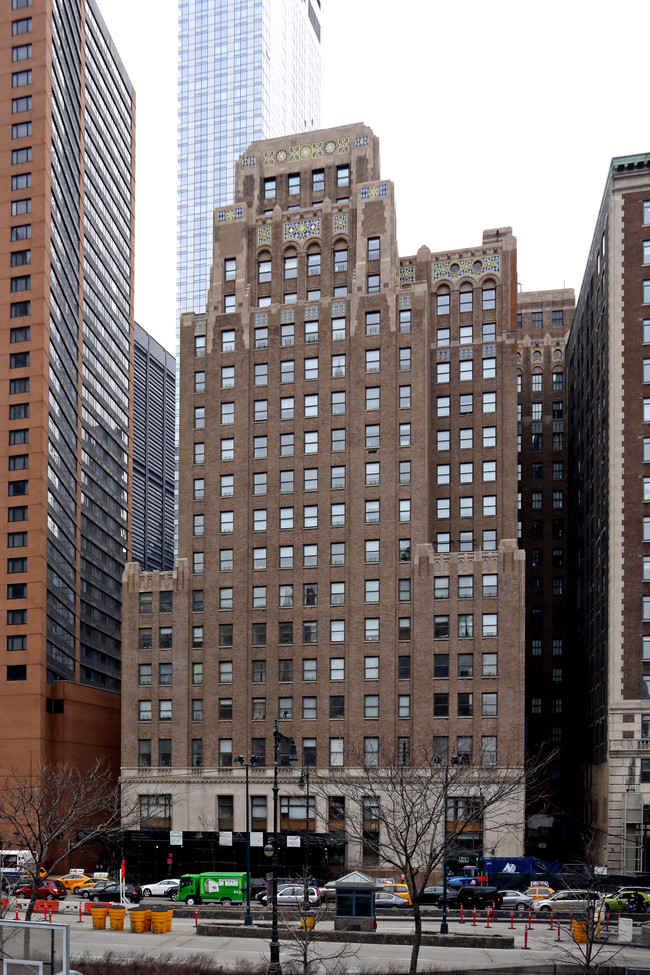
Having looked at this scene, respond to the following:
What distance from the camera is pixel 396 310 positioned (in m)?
88.1

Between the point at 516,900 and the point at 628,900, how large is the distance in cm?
650

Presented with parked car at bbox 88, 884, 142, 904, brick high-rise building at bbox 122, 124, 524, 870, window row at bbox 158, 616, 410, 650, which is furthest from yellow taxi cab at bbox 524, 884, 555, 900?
window row at bbox 158, 616, 410, 650

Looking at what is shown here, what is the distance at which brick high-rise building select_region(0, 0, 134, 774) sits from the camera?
323ft

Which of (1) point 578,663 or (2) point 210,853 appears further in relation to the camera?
(1) point 578,663

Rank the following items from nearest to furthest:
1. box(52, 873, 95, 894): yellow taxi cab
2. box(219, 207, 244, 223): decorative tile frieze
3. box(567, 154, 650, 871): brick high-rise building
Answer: box(52, 873, 95, 894): yellow taxi cab → box(567, 154, 650, 871): brick high-rise building → box(219, 207, 244, 223): decorative tile frieze

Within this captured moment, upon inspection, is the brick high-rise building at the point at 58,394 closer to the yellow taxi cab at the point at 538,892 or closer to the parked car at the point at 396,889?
the parked car at the point at 396,889

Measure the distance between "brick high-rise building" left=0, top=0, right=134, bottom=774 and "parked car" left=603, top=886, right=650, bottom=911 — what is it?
52790 mm

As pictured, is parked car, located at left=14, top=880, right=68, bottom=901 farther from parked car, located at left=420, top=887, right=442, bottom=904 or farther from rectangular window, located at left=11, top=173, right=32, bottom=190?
rectangular window, located at left=11, top=173, right=32, bottom=190

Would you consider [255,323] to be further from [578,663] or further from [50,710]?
[578,663]

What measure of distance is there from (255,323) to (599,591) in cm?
3644

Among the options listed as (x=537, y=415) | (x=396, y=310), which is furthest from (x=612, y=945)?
(x=537, y=415)

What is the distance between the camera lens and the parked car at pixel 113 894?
6525cm

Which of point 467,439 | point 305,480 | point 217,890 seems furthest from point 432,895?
point 467,439

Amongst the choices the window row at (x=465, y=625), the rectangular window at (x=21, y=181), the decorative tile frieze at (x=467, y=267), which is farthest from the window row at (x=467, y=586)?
the rectangular window at (x=21, y=181)
